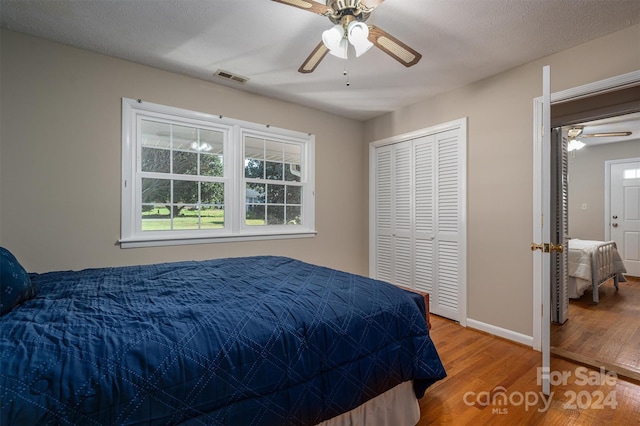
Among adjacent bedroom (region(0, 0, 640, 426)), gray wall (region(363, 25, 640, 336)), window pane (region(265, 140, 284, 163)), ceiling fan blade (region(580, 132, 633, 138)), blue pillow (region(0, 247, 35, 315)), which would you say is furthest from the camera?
ceiling fan blade (region(580, 132, 633, 138))

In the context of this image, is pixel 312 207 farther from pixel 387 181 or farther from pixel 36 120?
pixel 36 120

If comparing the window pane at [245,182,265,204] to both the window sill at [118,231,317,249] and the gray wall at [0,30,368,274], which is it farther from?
Result: the gray wall at [0,30,368,274]

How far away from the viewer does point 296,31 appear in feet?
7.26

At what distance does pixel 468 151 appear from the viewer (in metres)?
3.08

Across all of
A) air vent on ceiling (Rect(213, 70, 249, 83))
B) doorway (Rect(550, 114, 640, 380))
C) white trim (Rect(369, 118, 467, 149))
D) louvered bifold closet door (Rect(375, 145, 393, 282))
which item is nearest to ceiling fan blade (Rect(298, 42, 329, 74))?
air vent on ceiling (Rect(213, 70, 249, 83))

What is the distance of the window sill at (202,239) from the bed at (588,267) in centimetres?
313

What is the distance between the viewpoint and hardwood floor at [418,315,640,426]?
1707mm

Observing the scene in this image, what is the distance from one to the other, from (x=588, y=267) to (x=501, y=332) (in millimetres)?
1646

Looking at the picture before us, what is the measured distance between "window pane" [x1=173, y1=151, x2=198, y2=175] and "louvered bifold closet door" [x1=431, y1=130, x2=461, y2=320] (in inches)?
103

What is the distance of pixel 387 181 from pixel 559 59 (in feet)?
6.77

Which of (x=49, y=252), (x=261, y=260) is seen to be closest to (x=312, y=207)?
(x=261, y=260)

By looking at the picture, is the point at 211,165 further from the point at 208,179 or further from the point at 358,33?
the point at 358,33

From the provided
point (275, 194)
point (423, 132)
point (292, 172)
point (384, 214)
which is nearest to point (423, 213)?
point (384, 214)

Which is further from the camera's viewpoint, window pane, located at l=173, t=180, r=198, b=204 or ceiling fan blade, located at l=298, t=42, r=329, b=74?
window pane, located at l=173, t=180, r=198, b=204
